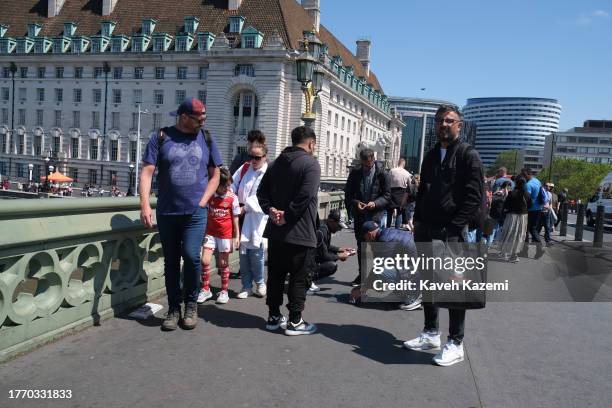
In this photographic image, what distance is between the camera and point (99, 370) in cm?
336

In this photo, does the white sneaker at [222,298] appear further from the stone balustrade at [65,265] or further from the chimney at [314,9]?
the chimney at [314,9]

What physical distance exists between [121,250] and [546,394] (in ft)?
12.9

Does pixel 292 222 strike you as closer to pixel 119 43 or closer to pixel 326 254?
pixel 326 254

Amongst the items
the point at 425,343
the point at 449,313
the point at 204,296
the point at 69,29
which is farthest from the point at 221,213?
the point at 69,29

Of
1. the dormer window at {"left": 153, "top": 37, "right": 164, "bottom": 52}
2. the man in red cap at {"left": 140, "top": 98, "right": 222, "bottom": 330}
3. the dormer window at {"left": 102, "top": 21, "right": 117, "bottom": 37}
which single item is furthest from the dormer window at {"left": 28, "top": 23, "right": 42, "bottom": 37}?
the man in red cap at {"left": 140, "top": 98, "right": 222, "bottom": 330}

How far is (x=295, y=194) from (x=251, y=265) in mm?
1803

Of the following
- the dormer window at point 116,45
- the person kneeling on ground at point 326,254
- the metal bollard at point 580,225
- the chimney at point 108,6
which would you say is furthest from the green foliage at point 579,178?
the person kneeling on ground at point 326,254

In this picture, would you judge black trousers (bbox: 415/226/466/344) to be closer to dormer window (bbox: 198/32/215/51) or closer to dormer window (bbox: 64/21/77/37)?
dormer window (bbox: 198/32/215/51)

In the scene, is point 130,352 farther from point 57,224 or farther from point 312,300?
point 312,300

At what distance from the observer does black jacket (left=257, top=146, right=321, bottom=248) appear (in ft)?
14.3

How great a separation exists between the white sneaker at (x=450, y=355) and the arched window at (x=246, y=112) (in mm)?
53792

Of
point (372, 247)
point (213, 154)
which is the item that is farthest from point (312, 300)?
point (213, 154)

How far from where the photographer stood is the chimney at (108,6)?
63.4m

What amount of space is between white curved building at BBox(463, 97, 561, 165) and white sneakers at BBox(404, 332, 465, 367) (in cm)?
19607
